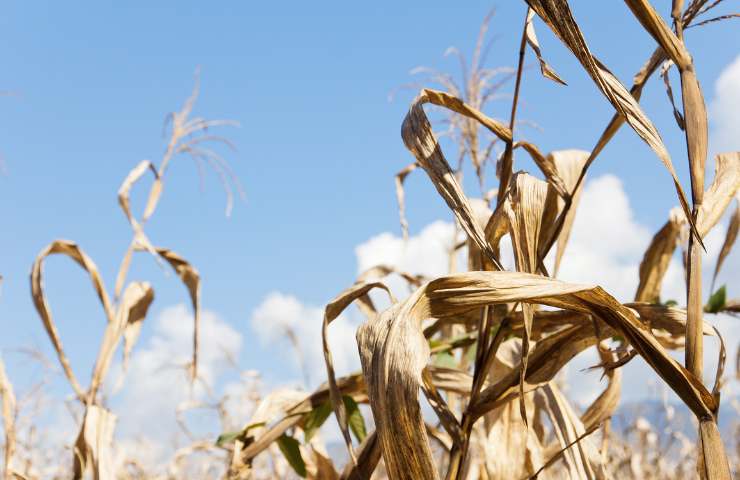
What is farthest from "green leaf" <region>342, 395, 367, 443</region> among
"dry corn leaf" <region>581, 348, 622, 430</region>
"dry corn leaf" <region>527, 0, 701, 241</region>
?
"dry corn leaf" <region>527, 0, 701, 241</region>

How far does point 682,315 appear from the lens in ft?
2.48

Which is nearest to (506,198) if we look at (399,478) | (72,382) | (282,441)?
(399,478)

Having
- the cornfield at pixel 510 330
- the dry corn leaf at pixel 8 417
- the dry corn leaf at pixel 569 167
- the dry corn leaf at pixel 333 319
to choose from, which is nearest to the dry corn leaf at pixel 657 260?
the cornfield at pixel 510 330

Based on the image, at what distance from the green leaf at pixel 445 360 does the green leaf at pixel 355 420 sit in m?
0.16

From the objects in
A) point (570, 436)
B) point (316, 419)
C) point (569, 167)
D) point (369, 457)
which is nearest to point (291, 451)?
point (316, 419)

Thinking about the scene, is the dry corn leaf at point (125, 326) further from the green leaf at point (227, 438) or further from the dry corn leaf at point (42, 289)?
the green leaf at point (227, 438)

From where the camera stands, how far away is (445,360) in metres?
1.21

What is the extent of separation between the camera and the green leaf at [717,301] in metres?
1.18

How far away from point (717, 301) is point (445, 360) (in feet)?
1.47

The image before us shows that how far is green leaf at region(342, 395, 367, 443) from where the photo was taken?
1101mm

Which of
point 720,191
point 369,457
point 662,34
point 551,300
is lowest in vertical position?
point 369,457

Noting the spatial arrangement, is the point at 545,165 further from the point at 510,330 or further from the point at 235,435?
the point at 235,435

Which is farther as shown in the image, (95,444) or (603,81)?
(95,444)

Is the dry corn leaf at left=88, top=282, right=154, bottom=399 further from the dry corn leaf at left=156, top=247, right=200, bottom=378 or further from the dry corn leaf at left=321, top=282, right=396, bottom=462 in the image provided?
the dry corn leaf at left=321, top=282, right=396, bottom=462
